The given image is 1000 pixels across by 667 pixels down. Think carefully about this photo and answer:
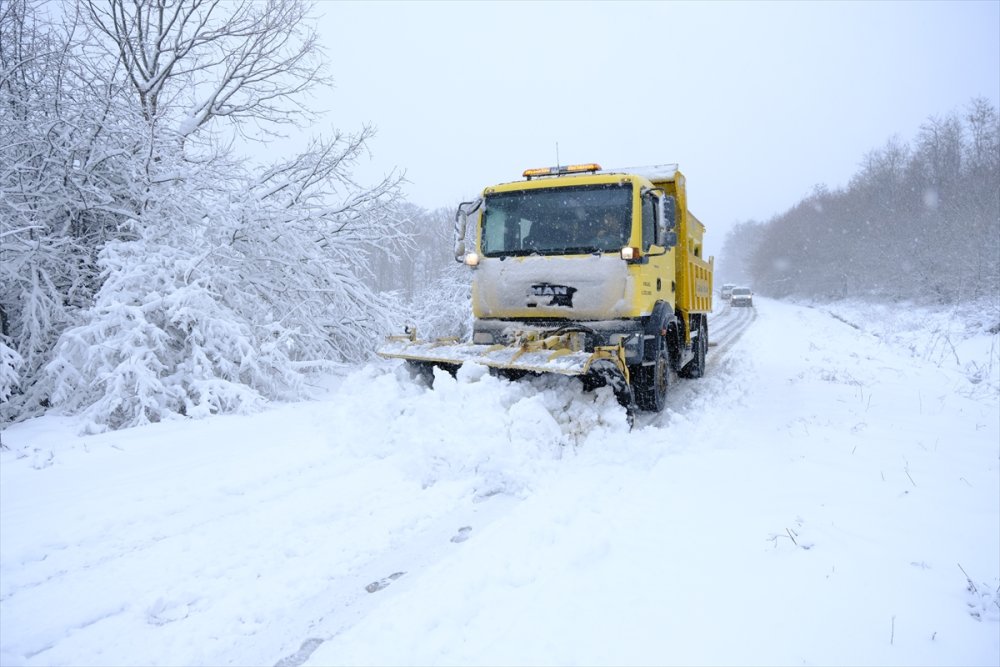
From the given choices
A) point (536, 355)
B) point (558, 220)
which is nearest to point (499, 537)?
point (536, 355)

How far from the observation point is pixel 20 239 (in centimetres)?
678

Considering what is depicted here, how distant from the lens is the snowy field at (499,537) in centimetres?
237

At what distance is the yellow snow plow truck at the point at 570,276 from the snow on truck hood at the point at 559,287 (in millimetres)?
12

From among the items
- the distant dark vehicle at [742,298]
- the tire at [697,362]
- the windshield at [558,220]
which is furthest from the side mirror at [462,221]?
the distant dark vehicle at [742,298]

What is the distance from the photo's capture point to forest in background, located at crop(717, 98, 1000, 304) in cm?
2483

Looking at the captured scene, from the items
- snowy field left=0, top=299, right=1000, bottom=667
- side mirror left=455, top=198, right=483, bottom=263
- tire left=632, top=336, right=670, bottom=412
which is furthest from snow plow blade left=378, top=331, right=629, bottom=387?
side mirror left=455, top=198, right=483, bottom=263

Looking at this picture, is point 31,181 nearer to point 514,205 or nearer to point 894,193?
point 514,205

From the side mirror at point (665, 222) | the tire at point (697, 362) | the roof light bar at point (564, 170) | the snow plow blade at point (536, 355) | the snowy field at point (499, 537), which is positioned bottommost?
the snowy field at point (499, 537)

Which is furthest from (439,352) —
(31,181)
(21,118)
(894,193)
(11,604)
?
(894,193)

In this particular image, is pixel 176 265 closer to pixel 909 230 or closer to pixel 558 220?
pixel 558 220

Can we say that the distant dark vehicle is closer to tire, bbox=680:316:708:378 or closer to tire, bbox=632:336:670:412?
tire, bbox=680:316:708:378

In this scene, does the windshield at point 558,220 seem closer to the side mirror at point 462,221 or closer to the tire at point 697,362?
the side mirror at point 462,221

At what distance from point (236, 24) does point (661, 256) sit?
1131 cm

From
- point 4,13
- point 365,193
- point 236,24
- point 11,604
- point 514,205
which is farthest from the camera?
point 236,24
